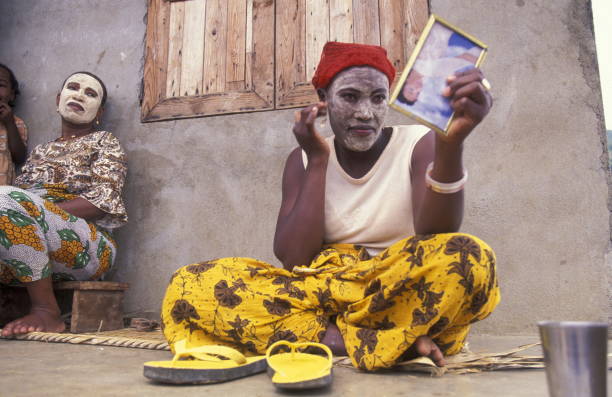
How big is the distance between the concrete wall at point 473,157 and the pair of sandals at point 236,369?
153 centimetres

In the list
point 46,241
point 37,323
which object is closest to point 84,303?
point 37,323

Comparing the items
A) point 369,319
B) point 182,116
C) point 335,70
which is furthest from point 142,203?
point 369,319

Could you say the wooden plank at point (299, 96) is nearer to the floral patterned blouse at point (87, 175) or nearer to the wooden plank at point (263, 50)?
the wooden plank at point (263, 50)

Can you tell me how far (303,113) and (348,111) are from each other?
0.75 feet

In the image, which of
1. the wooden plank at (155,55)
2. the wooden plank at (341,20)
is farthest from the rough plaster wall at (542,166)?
the wooden plank at (155,55)

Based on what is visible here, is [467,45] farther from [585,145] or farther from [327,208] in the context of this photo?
[585,145]

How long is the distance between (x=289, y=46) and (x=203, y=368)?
92.8 inches

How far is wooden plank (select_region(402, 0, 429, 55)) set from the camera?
2.93 metres

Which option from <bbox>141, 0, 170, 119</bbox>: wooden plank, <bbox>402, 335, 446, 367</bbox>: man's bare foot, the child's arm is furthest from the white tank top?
the child's arm

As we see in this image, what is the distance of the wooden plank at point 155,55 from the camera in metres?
3.40

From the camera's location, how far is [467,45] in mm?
1230

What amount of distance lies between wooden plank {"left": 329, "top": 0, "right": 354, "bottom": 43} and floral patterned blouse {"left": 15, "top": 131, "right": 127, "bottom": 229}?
1595mm

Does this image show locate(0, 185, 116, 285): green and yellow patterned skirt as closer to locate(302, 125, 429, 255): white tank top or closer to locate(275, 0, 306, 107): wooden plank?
locate(275, 0, 306, 107): wooden plank

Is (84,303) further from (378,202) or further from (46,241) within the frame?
(378,202)
